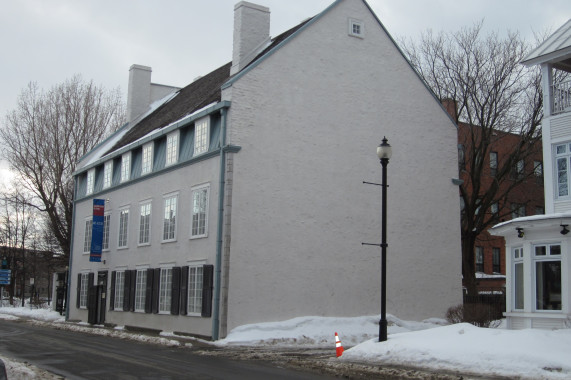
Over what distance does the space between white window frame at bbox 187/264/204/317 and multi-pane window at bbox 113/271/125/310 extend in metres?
6.99

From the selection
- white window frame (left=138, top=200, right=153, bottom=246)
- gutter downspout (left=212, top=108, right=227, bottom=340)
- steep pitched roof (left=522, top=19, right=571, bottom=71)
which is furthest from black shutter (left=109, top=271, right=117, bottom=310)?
steep pitched roof (left=522, top=19, right=571, bottom=71)

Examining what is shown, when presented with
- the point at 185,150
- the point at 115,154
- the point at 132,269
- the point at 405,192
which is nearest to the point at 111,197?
the point at 115,154

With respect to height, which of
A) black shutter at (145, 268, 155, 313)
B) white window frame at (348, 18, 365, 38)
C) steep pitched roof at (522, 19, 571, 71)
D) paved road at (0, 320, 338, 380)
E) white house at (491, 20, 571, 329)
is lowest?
paved road at (0, 320, 338, 380)

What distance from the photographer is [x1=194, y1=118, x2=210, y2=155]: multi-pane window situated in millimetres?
25578

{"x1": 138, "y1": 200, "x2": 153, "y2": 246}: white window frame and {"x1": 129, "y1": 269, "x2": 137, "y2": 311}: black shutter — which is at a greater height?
{"x1": 138, "y1": 200, "x2": 153, "y2": 246}: white window frame

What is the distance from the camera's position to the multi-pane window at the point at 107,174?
35031 mm

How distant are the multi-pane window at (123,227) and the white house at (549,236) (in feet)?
59.4

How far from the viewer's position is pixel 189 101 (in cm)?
3294

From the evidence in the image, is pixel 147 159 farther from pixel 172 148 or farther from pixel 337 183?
pixel 337 183

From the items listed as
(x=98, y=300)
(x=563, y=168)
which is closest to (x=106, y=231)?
(x=98, y=300)

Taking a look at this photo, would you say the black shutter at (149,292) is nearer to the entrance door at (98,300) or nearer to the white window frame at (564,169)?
the entrance door at (98,300)

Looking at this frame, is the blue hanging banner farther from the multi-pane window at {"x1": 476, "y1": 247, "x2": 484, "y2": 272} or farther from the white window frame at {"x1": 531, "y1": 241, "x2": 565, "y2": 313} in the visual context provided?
the multi-pane window at {"x1": 476, "y1": 247, "x2": 484, "y2": 272}

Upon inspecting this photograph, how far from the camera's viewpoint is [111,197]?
34.3 metres

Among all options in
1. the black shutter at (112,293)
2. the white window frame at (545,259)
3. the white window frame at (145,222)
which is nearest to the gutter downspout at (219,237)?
the white window frame at (145,222)
